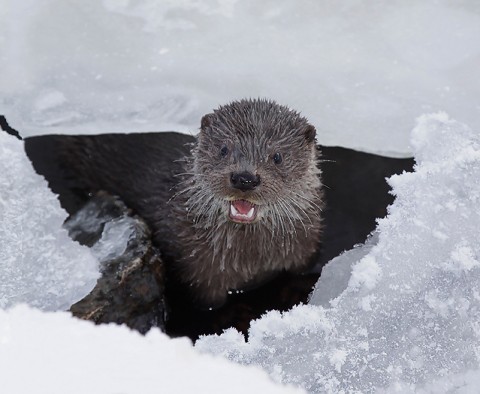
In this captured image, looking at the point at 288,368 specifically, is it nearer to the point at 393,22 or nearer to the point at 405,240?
the point at 405,240

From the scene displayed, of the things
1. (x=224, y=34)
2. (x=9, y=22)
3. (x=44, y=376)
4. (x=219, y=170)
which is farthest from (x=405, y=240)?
(x=9, y=22)

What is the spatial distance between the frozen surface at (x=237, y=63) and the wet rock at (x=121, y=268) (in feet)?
1.90

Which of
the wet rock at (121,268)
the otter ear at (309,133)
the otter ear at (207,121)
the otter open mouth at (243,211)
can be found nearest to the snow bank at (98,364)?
the wet rock at (121,268)

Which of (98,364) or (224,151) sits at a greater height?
(224,151)

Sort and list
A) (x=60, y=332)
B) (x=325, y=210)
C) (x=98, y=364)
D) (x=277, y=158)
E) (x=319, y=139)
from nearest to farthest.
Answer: (x=98, y=364)
(x=60, y=332)
(x=277, y=158)
(x=319, y=139)
(x=325, y=210)

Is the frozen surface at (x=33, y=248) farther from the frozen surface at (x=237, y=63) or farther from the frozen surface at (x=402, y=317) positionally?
the frozen surface at (x=402, y=317)

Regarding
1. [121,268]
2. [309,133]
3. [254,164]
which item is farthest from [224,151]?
[121,268]

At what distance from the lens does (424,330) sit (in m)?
2.69

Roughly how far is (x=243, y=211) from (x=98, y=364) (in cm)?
90

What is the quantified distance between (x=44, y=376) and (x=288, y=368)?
885 mm

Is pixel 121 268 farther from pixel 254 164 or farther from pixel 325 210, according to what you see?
pixel 325 210

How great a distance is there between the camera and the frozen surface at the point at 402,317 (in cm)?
258

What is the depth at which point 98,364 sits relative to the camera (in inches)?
96.0

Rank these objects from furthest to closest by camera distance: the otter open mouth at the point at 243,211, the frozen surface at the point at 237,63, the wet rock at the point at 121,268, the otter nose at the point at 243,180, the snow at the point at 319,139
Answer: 1. the frozen surface at the point at 237,63
2. the wet rock at the point at 121,268
3. the otter open mouth at the point at 243,211
4. the otter nose at the point at 243,180
5. the snow at the point at 319,139
